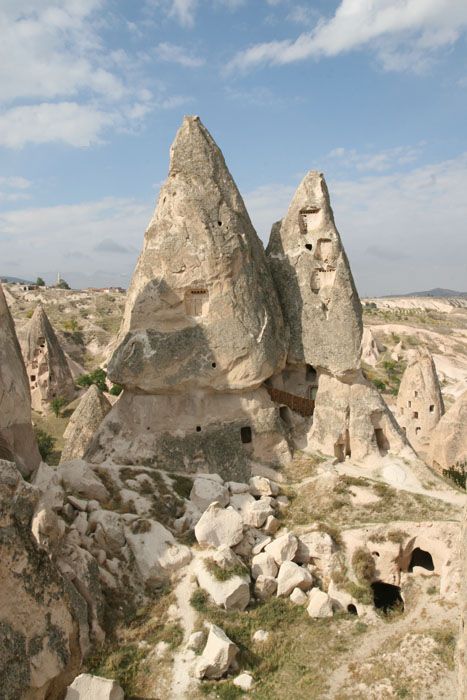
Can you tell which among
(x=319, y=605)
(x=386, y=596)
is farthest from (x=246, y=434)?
(x=319, y=605)

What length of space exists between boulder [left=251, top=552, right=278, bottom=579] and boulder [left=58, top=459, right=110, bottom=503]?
3.63 m

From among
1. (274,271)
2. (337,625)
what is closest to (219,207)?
(274,271)

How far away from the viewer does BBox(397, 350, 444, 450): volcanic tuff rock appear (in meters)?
23.3

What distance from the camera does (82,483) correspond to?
12.4 meters

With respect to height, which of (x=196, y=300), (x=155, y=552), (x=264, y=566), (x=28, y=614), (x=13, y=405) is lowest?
(x=264, y=566)

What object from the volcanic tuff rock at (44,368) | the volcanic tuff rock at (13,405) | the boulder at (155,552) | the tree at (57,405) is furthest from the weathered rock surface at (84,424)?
the volcanic tuff rock at (44,368)

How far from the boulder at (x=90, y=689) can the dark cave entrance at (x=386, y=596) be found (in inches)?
238

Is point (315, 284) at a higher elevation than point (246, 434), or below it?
higher

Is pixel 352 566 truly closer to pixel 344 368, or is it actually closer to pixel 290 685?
pixel 290 685

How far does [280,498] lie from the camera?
13.6 meters

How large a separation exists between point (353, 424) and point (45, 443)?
16.1m

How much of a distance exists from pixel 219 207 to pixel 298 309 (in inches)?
143

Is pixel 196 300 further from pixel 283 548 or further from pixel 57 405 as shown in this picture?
pixel 57 405

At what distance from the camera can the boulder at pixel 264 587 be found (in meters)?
11.0
